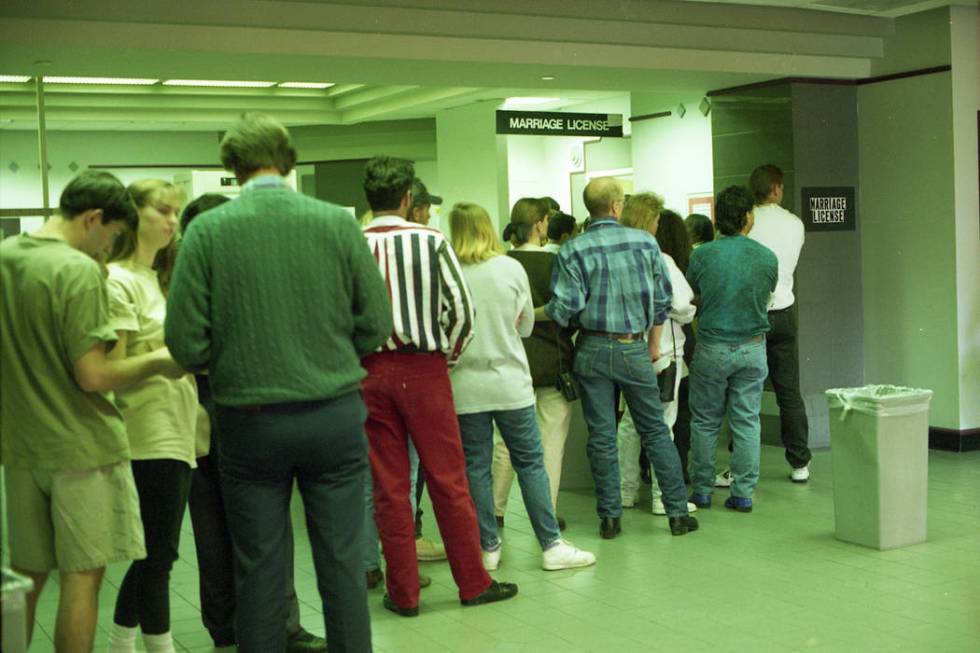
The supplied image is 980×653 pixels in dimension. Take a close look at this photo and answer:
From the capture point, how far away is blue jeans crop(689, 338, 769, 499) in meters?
6.38

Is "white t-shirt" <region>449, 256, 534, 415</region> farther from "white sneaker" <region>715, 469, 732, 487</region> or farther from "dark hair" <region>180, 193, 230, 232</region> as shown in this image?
"white sneaker" <region>715, 469, 732, 487</region>

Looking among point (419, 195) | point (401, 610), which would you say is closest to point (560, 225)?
point (419, 195)

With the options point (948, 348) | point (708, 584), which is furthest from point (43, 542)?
point (948, 348)

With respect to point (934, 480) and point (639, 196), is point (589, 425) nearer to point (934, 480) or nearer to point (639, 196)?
point (639, 196)

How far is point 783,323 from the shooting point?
7.22 meters

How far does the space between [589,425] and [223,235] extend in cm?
289

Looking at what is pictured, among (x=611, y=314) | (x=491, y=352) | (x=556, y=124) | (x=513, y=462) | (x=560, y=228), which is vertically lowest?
(x=513, y=462)

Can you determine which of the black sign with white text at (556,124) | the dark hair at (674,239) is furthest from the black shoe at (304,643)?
the black sign with white text at (556,124)

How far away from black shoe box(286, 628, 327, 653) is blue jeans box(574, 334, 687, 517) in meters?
1.87

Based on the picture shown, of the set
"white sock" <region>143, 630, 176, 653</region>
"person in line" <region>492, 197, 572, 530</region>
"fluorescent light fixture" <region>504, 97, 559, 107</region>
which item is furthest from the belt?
"fluorescent light fixture" <region>504, 97, 559, 107</region>

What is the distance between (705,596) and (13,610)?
3.28 m

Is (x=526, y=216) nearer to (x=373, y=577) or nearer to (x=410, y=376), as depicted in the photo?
(x=410, y=376)

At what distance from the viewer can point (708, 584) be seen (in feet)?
16.6

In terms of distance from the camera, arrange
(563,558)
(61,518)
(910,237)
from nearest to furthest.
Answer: (61,518)
(563,558)
(910,237)
